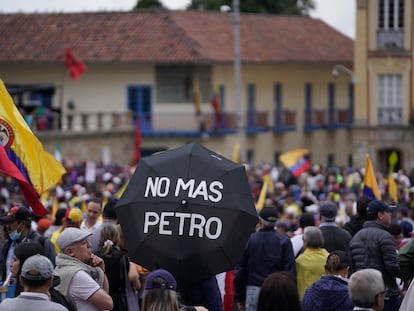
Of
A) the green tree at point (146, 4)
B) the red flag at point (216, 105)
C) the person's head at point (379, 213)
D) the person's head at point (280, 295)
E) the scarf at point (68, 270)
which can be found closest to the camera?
the person's head at point (280, 295)

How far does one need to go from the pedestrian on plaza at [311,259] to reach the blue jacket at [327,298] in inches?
87.4

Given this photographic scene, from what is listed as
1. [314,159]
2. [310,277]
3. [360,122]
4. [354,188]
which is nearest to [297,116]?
[314,159]

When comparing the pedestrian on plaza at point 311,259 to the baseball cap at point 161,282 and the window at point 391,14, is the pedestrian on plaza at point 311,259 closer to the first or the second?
the baseball cap at point 161,282

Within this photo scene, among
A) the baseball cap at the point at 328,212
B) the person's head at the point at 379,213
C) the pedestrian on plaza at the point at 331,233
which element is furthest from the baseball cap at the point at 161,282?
the baseball cap at the point at 328,212

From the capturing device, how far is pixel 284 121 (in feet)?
191

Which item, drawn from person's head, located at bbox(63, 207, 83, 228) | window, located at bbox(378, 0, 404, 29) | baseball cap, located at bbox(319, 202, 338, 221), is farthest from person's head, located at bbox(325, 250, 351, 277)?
window, located at bbox(378, 0, 404, 29)

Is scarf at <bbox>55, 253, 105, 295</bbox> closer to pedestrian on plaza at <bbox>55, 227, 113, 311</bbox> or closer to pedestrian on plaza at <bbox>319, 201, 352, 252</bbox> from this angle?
pedestrian on plaza at <bbox>55, 227, 113, 311</bbox>

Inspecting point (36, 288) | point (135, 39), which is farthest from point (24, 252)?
point (135, 39)

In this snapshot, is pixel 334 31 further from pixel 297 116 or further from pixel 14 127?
pixel 14 127

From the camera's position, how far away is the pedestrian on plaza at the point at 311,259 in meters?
13.0

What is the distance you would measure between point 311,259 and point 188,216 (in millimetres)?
2389

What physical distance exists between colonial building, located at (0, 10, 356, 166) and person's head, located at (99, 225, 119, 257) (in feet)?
120

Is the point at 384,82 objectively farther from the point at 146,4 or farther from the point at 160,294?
the point at 160,294

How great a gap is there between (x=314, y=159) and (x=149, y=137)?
1038 cm
